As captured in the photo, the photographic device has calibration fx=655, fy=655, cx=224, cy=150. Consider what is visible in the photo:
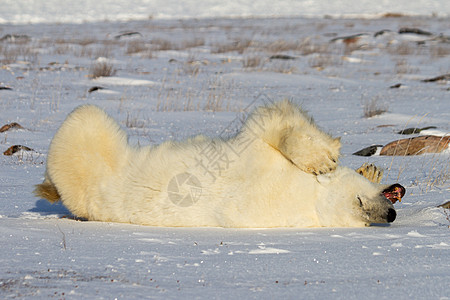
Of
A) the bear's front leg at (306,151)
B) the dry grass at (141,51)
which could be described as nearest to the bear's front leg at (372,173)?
the bear's front leg at (306,151)

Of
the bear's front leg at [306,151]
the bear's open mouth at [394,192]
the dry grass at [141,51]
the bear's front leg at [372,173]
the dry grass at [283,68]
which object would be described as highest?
the bear's front leg at [306,151]

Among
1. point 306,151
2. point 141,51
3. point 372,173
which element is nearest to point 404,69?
point 141,51

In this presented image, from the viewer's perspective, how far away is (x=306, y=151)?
339cm

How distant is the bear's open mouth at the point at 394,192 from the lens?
373 centimetres

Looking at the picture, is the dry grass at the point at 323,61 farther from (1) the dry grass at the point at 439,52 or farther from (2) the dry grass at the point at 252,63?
(1) the dry grass at the point at 439,52

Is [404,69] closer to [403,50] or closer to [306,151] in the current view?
[403,50]

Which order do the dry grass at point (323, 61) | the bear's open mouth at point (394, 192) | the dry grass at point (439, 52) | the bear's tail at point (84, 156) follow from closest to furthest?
the bear's tail at point (84, 156) < the bear's open mouth at point (394, 192) < the dry grass at point (323, 61) < the dry grass at point (439, 52)

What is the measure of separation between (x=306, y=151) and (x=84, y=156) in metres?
1.19

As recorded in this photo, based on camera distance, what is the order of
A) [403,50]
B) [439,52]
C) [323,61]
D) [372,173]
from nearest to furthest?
[372,173] < [323,61] < [439,52] < [403,50]

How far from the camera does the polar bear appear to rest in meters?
3.38

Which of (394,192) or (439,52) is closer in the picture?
(394,192)

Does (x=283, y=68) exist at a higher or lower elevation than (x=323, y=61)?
lower

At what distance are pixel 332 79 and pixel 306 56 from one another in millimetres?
6242

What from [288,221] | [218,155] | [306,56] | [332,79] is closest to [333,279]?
[288,221]
